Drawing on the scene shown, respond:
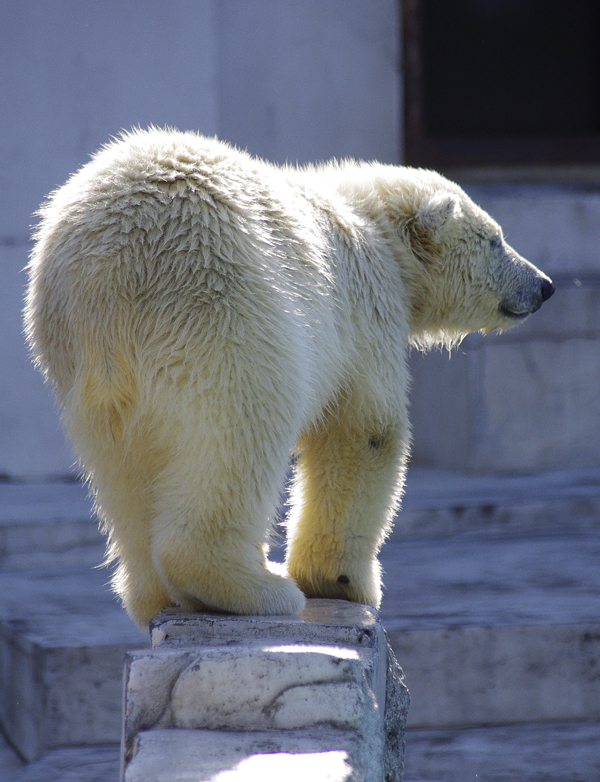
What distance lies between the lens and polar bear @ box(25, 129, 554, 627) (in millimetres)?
1748

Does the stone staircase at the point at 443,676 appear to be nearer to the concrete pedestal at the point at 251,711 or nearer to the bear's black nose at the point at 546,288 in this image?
the bear's black nose at the point at 546,288

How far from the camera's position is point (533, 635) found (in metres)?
3.10

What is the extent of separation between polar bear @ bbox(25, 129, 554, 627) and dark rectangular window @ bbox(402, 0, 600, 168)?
5.05 m

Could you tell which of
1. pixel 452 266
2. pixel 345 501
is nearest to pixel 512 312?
pixel 452 266

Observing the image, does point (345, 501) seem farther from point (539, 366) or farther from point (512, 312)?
point (539, 366)

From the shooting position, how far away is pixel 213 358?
5.65ft

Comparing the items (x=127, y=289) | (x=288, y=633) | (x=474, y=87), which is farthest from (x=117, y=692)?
(x=474, y=87)

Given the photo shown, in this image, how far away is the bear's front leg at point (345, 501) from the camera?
2184 millimetres

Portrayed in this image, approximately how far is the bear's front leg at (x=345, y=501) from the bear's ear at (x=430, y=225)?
0.46 meters

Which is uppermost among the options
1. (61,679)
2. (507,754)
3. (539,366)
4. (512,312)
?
(512,312)

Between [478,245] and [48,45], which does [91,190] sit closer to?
[478,245]

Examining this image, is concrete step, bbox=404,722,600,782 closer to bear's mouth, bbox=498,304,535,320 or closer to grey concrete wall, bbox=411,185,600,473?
bear's mouth, bbox=498,304,535,320

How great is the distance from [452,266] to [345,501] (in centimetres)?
66

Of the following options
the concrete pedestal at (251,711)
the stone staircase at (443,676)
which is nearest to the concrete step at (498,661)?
the stone staircase at (443,676)
